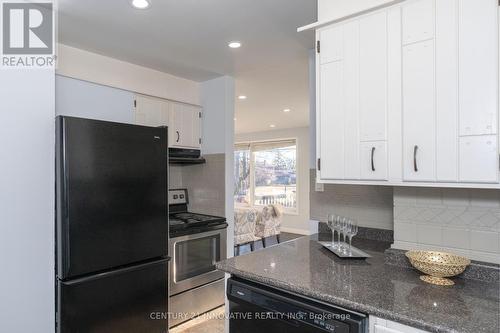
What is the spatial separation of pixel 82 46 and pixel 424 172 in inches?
103

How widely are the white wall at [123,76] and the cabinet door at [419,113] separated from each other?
2.36 meters

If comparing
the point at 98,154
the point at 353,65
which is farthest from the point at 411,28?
the point at 98,154

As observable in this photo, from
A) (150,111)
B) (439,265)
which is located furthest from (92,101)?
(439,265)

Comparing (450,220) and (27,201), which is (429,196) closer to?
(450,220)

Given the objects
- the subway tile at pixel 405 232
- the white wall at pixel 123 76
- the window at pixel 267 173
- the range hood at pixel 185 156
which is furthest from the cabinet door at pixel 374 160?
the window at pixel 267 173

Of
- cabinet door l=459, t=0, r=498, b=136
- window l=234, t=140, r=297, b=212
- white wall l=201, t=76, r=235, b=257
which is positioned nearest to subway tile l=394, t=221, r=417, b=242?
cabinet door l=459, t=0, r=498, b=136

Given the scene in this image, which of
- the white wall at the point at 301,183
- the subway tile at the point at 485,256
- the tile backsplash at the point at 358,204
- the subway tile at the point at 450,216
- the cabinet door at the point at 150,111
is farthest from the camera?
the white wall at the point at 301,183

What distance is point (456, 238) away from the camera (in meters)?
1.52

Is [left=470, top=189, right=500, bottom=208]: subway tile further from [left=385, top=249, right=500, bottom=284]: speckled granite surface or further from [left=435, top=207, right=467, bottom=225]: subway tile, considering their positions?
[left=385, top=249, right=500, bottom=284]: speckled granite surface

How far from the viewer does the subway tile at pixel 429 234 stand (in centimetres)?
157

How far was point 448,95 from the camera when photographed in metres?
1.30

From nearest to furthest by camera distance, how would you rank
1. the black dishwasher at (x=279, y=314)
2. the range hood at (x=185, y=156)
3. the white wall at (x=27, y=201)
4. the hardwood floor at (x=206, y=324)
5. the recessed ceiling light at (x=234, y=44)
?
the black dishwasher at (x=279, y=314), the white wall at (x=27, y=201), the recessed ceiling light at (x=234, y=44), the hardwood floor at (x=206, y=324), the range hood at (x=185, y=156)

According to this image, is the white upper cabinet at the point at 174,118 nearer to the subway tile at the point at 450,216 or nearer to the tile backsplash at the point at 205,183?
the tile backsplash at the point at 205,183

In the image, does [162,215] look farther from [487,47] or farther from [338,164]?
[487,47]
